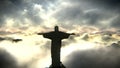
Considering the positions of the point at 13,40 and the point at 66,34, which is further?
the point at 66,34

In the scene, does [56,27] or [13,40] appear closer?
[13,40]

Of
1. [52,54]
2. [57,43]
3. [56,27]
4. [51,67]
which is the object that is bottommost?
[51,67]

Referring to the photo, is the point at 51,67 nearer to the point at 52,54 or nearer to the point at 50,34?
the point at 52,54

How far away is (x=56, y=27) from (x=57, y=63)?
2.25 metres

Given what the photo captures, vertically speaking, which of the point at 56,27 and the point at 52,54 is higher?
the point at 56,27

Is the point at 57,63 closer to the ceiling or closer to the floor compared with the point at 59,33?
closer to the floor

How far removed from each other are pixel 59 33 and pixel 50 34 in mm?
576

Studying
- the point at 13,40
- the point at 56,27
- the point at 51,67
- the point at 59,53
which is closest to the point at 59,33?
the point at 56,27

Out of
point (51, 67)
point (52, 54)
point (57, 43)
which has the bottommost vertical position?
point (51, 67)

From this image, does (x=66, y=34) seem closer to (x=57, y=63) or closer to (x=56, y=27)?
(x=56, y=27)

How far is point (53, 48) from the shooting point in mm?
11234

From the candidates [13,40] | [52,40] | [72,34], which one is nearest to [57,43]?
[52,40]

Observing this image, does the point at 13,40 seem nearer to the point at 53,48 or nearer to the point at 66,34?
the point at 53,48

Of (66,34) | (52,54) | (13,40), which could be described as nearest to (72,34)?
(66,34)
